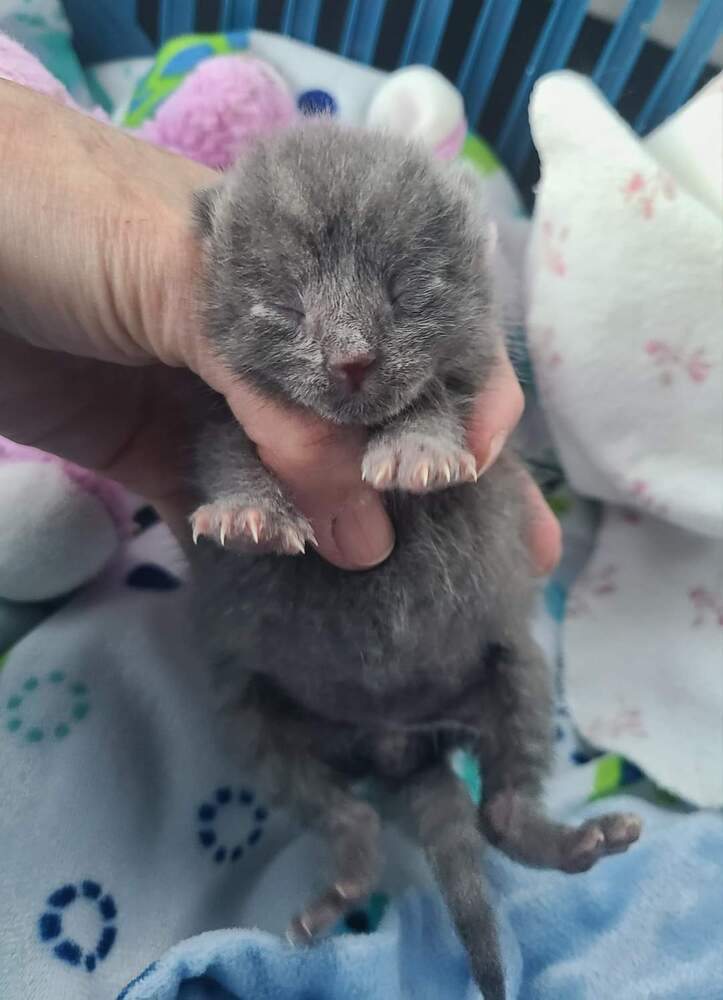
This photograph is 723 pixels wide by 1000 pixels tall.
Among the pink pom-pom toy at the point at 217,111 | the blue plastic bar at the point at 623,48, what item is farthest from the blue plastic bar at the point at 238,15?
the blue plastic bar at the point at 623,48

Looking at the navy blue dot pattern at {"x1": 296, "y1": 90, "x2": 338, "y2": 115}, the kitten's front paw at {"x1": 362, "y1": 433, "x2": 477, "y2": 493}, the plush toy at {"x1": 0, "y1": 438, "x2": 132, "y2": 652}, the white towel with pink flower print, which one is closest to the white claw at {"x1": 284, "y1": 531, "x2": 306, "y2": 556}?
the kitten's front paw at {"x1": 362, "y1": 433, "x2": 477, "y2": 493}

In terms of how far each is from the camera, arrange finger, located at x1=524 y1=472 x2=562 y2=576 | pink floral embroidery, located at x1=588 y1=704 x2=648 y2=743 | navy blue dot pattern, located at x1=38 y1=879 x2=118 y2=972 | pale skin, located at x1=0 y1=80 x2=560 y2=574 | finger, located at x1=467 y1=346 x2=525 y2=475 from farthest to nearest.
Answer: pink floral embroidery, located at x1=588 y1=704 x2=648 y2=743 < finger, located at x1=524 y1=472 x2=562 y2=576 < navy blue dot pattern, located at x1=38 y1=879 x2=118 y2=972 < finger, located at x1=467 y1=346 x2=525 y2=475 < pale skin, located at x1=0 y1=80 x2=560 y2=574

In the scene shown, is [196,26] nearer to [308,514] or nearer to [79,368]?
[79,368]

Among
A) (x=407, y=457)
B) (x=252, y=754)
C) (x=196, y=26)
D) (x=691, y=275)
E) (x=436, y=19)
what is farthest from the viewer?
(x=196, y=26)

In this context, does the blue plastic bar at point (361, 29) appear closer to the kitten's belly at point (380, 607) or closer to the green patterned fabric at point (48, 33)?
the green patterned fabric at point (48, 33)

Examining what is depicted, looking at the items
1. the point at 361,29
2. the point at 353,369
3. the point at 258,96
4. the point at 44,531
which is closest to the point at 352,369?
the point at 353,369

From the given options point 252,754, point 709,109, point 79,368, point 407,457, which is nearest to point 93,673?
point 252,754

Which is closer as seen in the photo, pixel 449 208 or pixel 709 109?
pixel 449 208

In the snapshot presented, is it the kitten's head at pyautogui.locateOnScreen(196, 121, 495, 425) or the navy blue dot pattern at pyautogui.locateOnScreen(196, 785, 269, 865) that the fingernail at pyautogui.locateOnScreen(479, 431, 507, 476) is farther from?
the navy blue dot pattern at pyautogui.locateOnScreen(196, 785, 269, 865)
